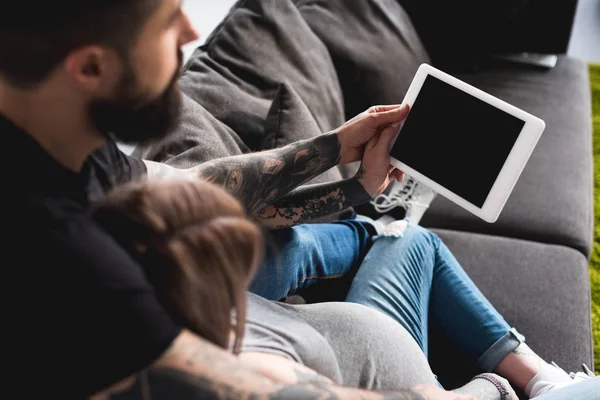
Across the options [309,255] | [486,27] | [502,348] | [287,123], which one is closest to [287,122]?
[287,123]

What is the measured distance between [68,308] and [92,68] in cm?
26

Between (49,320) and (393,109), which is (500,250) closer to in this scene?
(393,109)

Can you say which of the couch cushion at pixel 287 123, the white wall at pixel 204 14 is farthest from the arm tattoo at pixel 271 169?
the white wall at pixel 204 14

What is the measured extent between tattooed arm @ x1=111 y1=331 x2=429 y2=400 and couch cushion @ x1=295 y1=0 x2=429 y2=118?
1.12 m

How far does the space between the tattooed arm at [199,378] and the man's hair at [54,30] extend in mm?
326

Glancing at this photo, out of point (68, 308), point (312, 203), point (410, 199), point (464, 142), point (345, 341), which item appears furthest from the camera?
point (410, 199)

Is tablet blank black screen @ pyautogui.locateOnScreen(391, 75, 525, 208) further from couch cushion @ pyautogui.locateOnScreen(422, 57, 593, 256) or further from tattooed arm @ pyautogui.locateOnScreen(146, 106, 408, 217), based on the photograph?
couch cushion @ pyautogui.locateOnScreen(422, 57, 593, 256)

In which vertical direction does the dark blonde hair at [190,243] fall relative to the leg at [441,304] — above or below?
above

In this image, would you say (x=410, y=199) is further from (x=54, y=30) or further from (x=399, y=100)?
(x=54, y=30)

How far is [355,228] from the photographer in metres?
1.27

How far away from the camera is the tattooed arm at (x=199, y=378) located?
552mm

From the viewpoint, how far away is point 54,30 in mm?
605

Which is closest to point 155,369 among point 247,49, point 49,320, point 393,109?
point 49,320

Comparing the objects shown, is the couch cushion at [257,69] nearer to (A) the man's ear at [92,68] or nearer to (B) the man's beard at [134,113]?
(B) the man's beard at [134,113]
